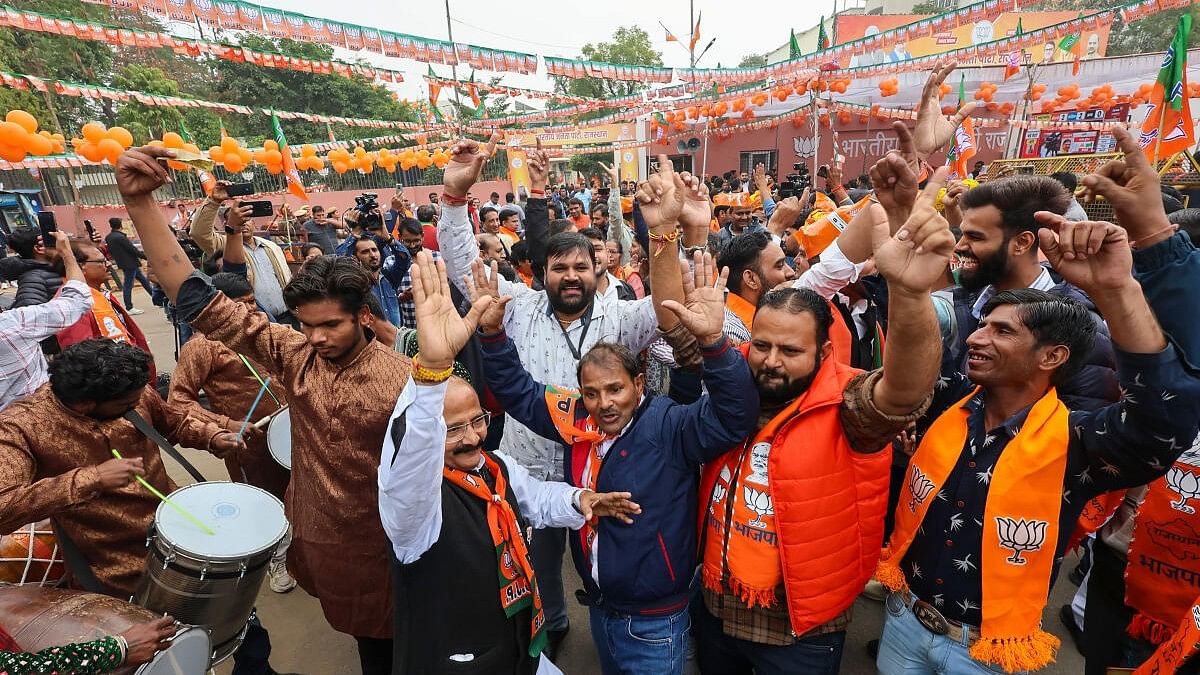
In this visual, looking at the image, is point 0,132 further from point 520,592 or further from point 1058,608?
point 1058,608

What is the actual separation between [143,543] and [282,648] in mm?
1085

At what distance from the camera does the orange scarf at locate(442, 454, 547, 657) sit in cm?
174

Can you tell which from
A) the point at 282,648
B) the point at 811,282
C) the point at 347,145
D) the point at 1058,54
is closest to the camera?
the point at 811,282

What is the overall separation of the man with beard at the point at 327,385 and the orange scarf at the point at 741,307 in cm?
163

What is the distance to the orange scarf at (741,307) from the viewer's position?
2.91 meters

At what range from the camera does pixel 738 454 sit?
6.02 ft

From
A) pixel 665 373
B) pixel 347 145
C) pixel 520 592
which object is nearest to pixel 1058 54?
pixel 347 145

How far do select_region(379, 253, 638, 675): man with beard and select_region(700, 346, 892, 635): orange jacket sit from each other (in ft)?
1.59

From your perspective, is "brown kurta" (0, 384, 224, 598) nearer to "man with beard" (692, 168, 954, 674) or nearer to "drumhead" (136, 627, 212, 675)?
"drumhead" (136, 627, 212, 675)

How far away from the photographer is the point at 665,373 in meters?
3.43

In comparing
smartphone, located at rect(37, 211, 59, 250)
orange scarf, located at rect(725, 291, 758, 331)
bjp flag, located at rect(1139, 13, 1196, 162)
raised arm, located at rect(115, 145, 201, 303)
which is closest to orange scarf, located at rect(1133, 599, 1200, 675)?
orange scarf, located at rect(725, 291, 758, 331)

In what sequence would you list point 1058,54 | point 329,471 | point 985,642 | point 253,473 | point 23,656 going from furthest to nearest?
1. point 1058,54
2. point 253,473
3. point 329,471
4. point 985,642
5. point 23,656

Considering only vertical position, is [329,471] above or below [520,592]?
above

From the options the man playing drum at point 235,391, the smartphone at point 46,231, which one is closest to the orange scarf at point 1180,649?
the man playing drum at point 235,391
